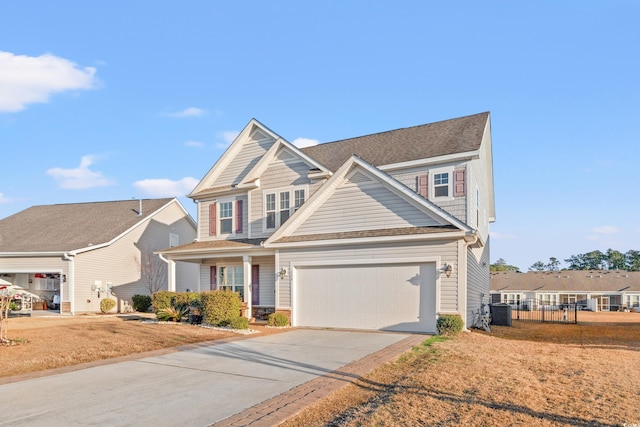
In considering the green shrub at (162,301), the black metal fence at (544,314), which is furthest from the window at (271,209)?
the black metal fence at (544,314)

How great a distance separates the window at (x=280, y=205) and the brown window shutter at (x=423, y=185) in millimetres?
4871

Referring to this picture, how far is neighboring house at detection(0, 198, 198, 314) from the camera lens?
24000mm

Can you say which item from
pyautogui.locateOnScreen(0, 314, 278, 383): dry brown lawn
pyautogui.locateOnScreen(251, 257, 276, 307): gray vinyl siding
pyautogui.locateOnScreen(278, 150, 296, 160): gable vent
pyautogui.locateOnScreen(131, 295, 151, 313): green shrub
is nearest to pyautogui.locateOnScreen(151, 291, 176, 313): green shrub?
pyautogui.locateOnScreen(0, 314, 278, 383): dry brown lawn

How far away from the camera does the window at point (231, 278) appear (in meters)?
20.9

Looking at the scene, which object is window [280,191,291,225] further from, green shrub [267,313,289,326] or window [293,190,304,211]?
green shrub [267,313,289,326]

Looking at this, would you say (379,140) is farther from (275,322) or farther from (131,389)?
(131,389)

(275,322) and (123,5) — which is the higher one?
(123,5)

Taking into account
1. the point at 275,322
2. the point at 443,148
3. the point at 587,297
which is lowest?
the point at 587,297

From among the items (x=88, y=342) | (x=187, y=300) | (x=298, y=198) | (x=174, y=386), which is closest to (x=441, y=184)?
(x=298, y=198)

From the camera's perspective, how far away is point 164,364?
9.47m

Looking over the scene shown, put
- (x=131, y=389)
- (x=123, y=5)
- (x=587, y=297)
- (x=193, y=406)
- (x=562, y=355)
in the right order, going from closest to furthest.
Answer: (x=193, y=406), (x=131, y=389), (x=562, y=355), (x=123, y=5), (x=587, y=297)

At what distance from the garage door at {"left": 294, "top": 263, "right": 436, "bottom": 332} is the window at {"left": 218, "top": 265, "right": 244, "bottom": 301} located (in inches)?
188

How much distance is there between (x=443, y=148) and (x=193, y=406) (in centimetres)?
1425

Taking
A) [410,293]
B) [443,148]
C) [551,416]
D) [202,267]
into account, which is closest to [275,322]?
[410,293]
